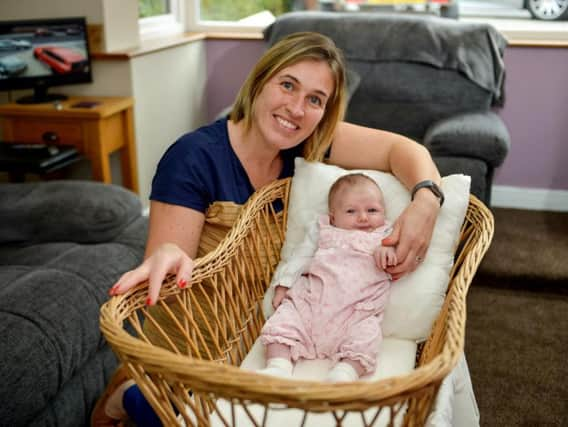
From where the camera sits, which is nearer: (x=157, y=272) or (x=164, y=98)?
(x=157, y=272)

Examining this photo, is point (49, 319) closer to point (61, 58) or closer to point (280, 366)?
point (280, 366)

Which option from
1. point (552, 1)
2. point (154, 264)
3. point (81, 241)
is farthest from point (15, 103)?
point (552, 1)

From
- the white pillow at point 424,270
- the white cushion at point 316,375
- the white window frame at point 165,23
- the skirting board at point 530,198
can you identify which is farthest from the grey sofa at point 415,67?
the white cushion at point 316,375

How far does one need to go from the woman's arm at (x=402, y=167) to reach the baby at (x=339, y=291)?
4 cm

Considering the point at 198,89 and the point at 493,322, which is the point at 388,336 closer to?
the point at 493,322

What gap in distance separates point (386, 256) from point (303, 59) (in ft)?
1.55

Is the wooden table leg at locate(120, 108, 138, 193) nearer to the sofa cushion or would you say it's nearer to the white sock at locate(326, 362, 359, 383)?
the sofa cushion

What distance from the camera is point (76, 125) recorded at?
2830 millimetres

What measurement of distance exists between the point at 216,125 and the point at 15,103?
1776mm

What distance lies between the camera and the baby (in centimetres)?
134

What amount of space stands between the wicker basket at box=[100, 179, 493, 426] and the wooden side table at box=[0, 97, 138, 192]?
1151 millimetres

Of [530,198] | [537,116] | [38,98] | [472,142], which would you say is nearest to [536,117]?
[537,116]

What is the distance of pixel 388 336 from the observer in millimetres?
1467

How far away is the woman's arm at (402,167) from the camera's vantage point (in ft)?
4.57
